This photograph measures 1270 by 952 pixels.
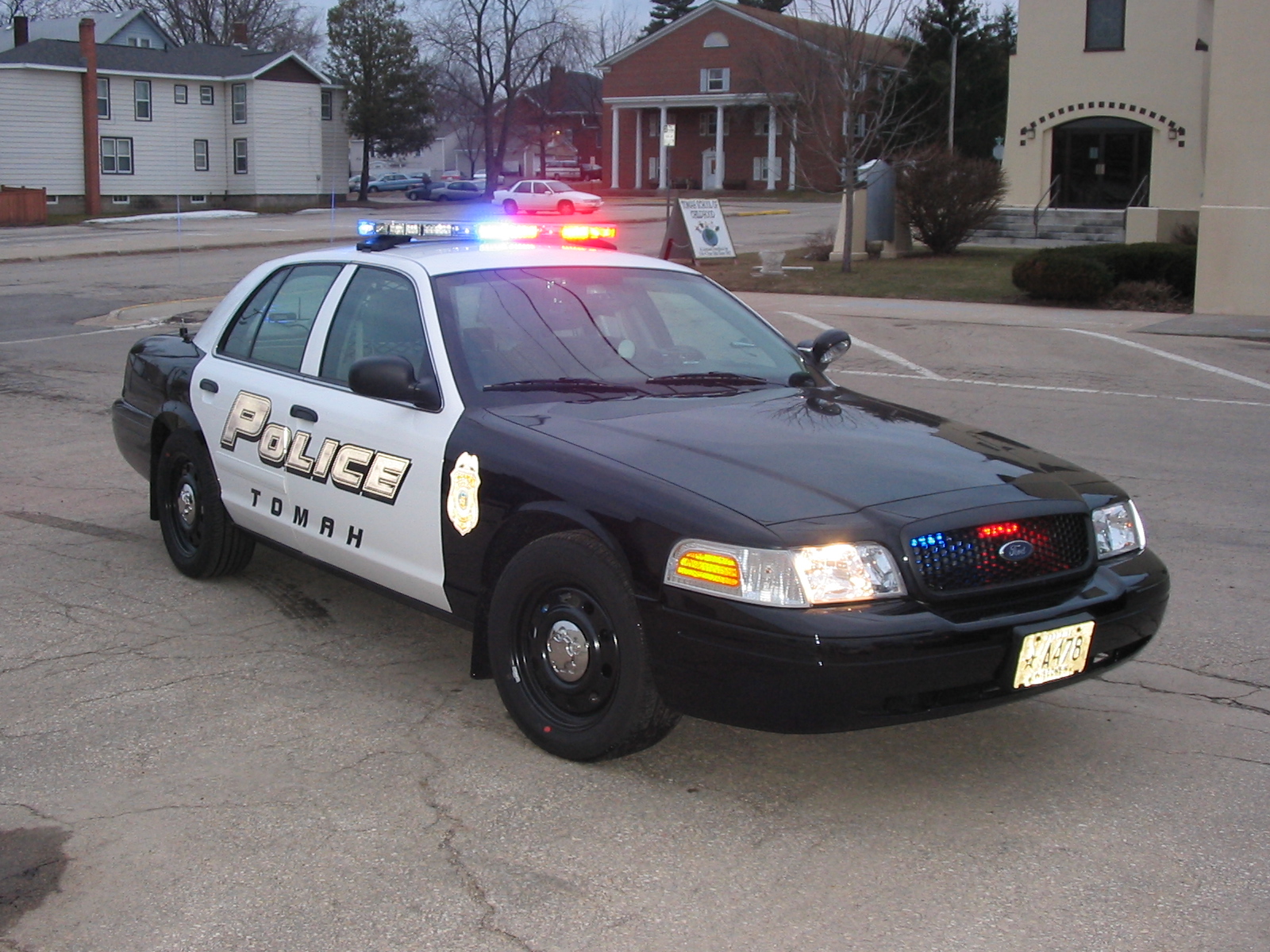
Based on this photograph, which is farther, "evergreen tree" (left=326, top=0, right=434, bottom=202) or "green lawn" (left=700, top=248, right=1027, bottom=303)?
"evergreen tree" (left=326, top=0, right=434, bottom=202)

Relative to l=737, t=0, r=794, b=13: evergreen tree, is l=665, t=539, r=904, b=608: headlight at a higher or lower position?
lower

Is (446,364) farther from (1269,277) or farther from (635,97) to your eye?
(635,97)


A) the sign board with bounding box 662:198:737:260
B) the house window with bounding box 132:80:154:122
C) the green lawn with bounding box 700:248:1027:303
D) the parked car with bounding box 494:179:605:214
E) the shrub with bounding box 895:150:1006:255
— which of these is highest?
the house window with bounding box 132:80:154:122

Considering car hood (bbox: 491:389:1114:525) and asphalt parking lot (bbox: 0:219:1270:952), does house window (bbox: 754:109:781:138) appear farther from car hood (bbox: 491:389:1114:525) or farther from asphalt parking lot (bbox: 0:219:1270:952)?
car hood (bbox: 491:389:1114:525)

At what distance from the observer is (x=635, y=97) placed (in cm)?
7425

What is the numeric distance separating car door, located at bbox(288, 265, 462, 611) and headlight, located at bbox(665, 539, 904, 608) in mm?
1265

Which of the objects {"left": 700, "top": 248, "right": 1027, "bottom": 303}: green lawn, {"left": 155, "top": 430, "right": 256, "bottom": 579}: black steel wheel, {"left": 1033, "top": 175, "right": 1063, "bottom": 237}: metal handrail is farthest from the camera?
{"left": 1033, "top": 175, "right": 1063, "bottom": 237}: metal handrail

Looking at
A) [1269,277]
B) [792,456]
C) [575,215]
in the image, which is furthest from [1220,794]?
[575,215]

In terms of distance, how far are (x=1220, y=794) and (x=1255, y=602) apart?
7.18 ft

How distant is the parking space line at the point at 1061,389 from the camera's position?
11.8m

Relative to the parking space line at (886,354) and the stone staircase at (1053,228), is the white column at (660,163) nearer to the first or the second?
the stone staircase at (1053,228)

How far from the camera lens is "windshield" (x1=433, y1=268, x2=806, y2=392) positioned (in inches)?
194

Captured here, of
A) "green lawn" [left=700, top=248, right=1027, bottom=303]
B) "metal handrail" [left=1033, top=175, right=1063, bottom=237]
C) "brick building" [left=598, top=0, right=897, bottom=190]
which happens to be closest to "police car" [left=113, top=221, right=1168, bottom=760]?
"green lawn" [left=700, top=248, right=1027, bottom=303]

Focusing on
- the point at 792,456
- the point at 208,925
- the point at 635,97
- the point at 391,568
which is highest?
the point at 635,97
